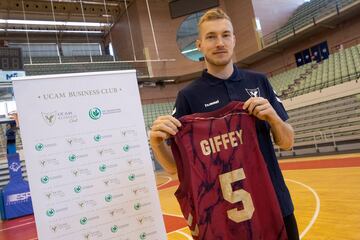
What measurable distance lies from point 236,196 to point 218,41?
2.53 feet

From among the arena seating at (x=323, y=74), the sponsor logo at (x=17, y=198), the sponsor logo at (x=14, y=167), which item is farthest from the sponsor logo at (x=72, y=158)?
the arena seating at (x=323, y=74)

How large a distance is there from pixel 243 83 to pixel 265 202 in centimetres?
61

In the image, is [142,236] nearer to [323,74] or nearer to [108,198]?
[108,198]

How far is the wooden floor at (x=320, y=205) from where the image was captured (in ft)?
11.4

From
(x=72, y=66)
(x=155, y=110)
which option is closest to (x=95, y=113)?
(x=155, y=110)

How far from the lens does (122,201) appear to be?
2297 mm

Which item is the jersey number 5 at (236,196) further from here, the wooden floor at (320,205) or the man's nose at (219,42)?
the wooden floor at (320,205)

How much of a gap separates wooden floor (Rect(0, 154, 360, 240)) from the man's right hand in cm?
246

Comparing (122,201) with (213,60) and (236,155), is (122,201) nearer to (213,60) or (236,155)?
(236,155)

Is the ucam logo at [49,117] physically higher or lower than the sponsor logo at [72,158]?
higher

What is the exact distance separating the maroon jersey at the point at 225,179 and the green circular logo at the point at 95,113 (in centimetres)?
88

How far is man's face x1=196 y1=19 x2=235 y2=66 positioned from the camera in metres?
1.58

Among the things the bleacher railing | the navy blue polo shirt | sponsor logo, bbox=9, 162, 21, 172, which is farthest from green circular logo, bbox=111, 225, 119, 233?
the bleacher railing

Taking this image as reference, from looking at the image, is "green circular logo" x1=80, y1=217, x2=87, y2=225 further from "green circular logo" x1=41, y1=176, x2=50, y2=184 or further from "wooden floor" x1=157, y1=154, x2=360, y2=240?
"wooden floor" x1=157, y1=154, x2=360, y2=240
